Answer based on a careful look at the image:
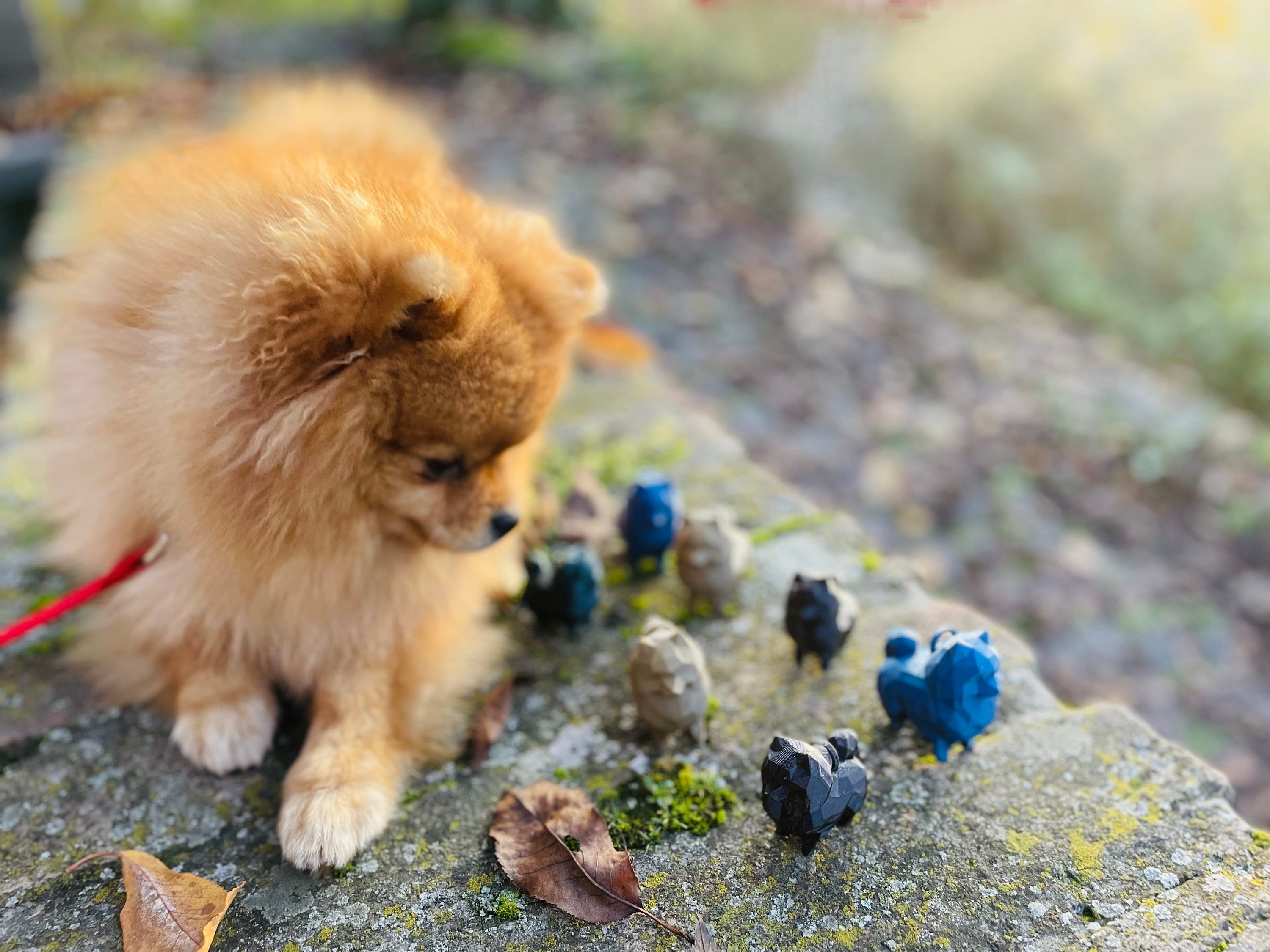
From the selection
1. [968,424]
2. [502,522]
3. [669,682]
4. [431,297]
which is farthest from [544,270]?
[968,424]

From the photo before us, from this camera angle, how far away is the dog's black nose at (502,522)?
195 centimetres

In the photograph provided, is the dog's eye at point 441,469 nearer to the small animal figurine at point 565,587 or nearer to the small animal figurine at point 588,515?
the small animal figurine at point 565,587

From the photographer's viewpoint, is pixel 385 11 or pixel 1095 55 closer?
pixel 1095 55

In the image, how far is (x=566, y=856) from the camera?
1674mm

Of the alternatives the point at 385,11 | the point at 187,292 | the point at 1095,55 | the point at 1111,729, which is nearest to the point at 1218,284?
the point at 1095,55

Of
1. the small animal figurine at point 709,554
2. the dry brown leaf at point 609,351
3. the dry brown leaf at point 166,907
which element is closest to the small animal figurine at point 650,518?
the small animal figurine at point 709,554

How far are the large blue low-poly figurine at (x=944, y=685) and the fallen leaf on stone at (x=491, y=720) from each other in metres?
0.83

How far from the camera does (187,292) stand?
163 cm

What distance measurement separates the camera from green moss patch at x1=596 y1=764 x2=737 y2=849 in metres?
1.75

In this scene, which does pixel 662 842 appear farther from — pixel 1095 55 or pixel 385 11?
pixel 385 11

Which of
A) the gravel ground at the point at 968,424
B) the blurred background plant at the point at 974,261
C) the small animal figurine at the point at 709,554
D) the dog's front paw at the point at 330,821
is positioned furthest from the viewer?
the blurred background plant at the point at 974,261

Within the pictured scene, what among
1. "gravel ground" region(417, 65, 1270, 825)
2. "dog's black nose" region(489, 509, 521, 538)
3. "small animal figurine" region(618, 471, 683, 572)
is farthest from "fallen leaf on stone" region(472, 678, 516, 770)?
"gravel ground" region(417, 65, 1270, 825)

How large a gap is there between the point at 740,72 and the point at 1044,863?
6.84 meters

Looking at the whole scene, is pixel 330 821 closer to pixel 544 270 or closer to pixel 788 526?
pixel 544 270
